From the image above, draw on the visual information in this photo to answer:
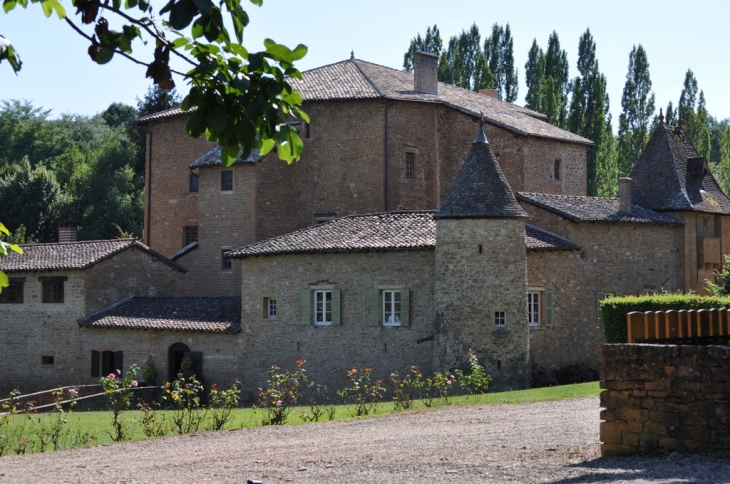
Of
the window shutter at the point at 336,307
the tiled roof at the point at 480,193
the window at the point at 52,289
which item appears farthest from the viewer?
the window at the point at 52,289

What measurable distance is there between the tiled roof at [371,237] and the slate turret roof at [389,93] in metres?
7.27

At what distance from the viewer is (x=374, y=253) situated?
29062mm

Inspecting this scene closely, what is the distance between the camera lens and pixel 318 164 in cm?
3856

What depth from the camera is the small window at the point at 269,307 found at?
102 ft

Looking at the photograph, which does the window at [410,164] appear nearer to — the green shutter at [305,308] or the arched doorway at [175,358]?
the green shutter at [305,308]

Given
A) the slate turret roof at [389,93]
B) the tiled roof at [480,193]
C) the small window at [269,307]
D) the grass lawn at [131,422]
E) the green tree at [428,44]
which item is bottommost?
the grass lawn at [131,422]

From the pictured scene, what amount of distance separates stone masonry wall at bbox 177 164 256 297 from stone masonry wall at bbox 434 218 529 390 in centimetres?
1227

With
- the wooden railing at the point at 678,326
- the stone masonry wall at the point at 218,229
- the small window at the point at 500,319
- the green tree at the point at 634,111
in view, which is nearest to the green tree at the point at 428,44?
the green tree at the point at 634,111

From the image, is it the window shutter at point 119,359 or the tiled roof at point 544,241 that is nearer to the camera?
the tiled roof at point 544,241

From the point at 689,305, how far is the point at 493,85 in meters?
31.8

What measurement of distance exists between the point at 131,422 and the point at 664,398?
1071 cm

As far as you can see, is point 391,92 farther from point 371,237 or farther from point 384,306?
point 384,306

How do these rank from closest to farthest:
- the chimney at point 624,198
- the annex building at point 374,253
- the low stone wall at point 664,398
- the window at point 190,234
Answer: the low stone wall at point 664,398, the annex building at point 374,253, the chimney at point 624,198, the window at point 190,234

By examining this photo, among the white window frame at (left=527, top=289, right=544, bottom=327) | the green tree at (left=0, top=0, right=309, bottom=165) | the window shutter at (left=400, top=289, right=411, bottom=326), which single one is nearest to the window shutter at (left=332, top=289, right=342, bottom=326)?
the window shutter at (left=400, top=289, right=411, bottom=326)
